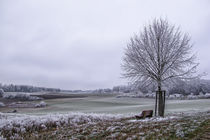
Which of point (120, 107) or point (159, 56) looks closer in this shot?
point (159, 56)

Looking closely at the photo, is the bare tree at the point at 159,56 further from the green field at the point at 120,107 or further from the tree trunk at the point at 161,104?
the green field at the point at 120,107

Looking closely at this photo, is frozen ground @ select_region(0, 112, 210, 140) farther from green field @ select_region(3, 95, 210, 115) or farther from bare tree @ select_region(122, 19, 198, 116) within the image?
green field @ select_region(3, 95, 210, 115)

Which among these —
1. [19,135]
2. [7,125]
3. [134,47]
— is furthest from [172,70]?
[7,125]

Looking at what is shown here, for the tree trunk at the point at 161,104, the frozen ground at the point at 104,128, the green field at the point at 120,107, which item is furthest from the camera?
the green field at the point at 120,107

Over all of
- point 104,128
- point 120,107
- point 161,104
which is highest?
point 161,104

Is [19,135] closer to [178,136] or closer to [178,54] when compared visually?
[178,136]

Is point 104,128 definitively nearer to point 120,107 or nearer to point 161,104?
point 161,104

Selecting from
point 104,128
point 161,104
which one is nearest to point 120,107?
point 161,104


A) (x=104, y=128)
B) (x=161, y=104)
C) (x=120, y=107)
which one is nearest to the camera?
(x=104, y=128)

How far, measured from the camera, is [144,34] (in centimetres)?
1753

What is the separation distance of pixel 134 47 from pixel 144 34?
1706mm

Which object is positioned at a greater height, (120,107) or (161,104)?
(161,104)

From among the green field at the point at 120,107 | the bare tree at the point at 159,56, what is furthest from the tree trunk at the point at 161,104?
the green field at the point at 120,107

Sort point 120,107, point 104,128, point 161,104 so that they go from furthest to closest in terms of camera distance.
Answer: point 120,107 < point 161,104 < point 104,128
